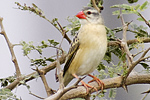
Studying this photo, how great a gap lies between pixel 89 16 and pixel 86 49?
232mm

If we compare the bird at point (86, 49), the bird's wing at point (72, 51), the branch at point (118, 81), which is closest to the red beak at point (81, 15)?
the bird at point (86, 49)

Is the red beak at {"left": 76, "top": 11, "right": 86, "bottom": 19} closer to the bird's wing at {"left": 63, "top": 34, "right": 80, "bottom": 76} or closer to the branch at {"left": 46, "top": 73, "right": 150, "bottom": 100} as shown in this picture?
the bird's wing at {"left": 63, "top": 34, "right": 80, "bottom": 76}

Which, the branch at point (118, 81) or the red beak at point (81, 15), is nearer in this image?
the branch at point (118, 81)

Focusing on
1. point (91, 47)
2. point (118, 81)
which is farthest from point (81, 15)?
point (118, 81)

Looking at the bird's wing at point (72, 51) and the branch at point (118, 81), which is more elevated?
the bird's wing at point (72, 51)

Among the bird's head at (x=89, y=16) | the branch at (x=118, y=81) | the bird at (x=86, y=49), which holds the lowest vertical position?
the branch at (x=118, y=81)

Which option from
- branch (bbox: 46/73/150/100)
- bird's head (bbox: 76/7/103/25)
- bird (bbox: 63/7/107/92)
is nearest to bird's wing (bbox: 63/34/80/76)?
bird (bbox: 63/7/107/92)

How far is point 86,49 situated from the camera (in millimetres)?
1700

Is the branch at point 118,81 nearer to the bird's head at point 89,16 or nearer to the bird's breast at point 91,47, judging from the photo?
the bird's breast at point 91,47

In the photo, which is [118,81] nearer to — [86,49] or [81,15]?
[86,49]

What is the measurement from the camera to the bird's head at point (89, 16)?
Answer: 5.86 feet

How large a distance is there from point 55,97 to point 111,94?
0.62 m

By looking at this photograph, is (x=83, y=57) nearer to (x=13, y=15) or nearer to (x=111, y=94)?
(x=111, y=94)

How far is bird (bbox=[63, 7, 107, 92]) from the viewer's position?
5.52 feet
